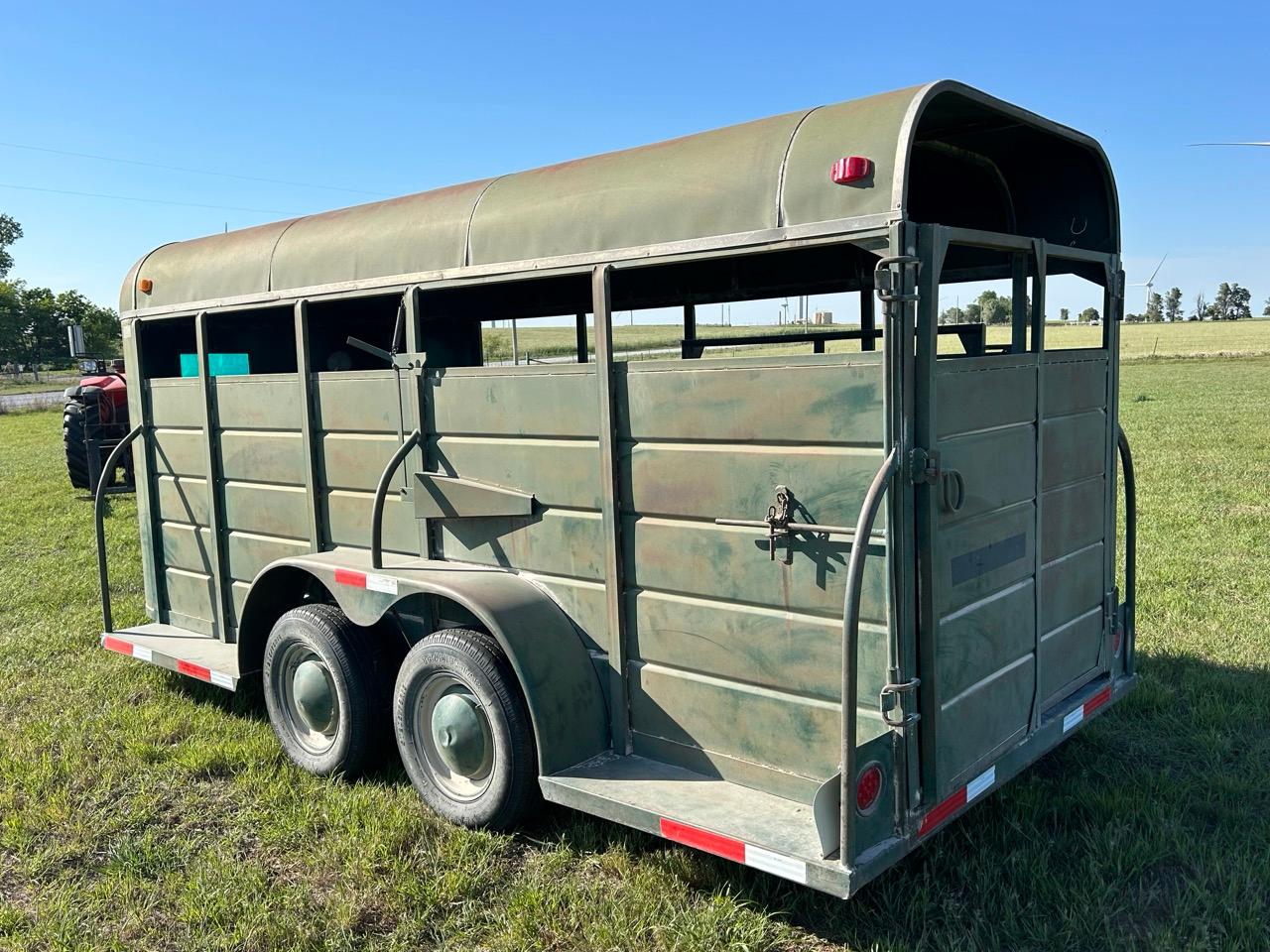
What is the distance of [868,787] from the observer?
9.99ft

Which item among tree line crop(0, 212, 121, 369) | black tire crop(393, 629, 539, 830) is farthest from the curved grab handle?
tree line crop(0, 212, 121, 369)

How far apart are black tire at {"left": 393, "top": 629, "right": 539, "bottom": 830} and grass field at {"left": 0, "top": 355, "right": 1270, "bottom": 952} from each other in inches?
5.1

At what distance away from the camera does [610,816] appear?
3.54 metres

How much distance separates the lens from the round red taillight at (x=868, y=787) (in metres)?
3.01

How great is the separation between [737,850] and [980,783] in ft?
2.92

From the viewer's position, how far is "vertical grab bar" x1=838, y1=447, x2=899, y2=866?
2885 mm

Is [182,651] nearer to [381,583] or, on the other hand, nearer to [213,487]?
[213,487]

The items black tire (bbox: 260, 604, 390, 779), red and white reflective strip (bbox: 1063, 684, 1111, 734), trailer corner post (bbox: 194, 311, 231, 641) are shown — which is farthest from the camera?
trailer corner post (bbox: 194, 311, 231, 641)

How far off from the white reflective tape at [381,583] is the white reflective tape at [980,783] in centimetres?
232

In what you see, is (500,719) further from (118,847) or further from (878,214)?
(878,214)

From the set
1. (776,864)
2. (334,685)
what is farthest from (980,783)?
(334,685)

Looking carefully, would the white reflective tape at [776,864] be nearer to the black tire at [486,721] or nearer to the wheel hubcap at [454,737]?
the black tire at [486,721]

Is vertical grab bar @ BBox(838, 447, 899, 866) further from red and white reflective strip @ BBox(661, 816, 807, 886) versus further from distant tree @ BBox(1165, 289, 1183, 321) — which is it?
distant tree @ BBox(1165, 289, 1183, 321)

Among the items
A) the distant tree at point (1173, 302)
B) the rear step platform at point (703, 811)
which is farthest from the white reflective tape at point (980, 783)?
the distant tree at point (1173, 302)
